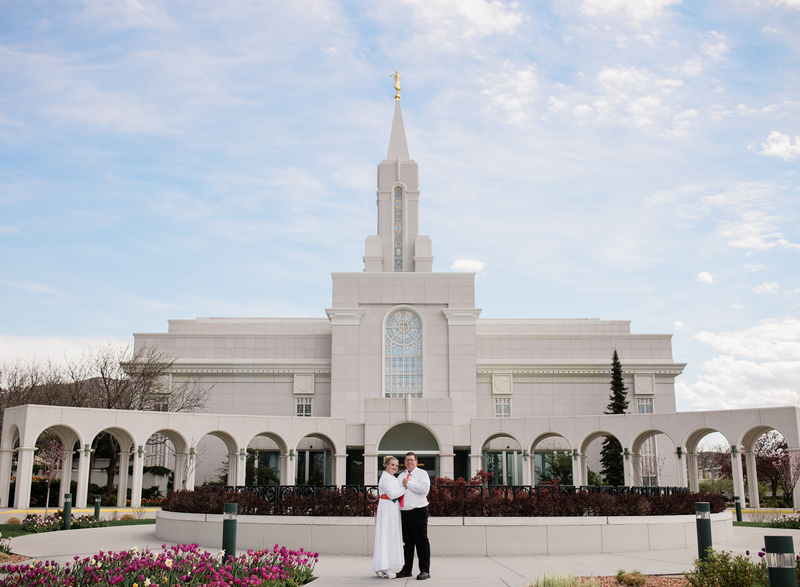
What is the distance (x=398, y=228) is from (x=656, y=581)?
118 feet

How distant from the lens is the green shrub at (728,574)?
8238mm

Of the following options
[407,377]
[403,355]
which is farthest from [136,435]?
[403,355]

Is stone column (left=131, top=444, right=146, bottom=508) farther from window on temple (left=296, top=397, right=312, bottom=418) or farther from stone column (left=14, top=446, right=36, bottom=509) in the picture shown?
window on temple (left=296, top=397, right=312, bottom=418)

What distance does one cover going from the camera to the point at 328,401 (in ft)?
135

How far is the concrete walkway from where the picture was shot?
10.2 m

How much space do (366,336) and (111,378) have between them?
14166 mm

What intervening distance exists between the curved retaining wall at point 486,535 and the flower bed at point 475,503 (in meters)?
0.65

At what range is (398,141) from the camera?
46094 millimetres

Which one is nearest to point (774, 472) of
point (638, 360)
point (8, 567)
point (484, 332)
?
point (638, 360)

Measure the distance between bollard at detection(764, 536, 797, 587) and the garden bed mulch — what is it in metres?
3.74

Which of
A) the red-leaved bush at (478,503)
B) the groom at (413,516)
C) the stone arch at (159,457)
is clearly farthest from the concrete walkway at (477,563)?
the stone arch at (159,457)

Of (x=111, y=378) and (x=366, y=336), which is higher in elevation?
(x=366, y=336)

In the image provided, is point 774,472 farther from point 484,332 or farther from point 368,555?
point 368,555

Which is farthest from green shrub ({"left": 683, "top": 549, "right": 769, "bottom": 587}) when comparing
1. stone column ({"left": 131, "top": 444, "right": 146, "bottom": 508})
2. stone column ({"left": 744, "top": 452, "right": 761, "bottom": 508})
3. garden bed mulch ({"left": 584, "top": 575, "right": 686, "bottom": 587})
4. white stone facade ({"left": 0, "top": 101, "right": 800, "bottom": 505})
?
stone column ({"left": 131, "top": 444, "right": 146, "bottom": 508})
